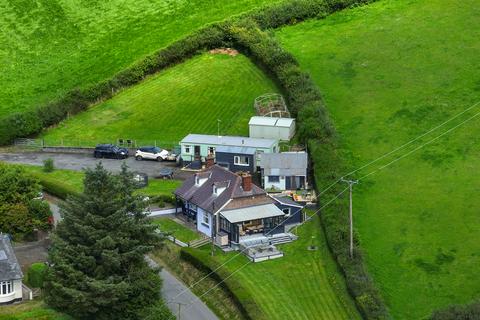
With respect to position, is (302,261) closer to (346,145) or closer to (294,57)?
(346,145)

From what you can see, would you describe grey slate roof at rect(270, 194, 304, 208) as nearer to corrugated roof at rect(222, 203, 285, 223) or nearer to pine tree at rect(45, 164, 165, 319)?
corrugated roof at rect(222, 203, 285, 223)

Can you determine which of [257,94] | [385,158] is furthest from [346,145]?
[257,94]

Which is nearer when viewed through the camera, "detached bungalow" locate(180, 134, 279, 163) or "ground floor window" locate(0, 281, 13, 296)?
"ground floor window" locate(0, 281, 13, 296)

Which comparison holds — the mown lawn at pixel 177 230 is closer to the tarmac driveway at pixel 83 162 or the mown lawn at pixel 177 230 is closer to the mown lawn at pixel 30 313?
the tarmac driveway at pixel 83 162

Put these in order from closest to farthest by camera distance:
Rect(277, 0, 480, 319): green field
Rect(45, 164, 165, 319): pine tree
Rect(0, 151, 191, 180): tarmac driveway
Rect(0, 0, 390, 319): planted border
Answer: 1. Rect(45, 164, 165, 319): pine tree
2. Rect(0, 0, 390, 319): planted border
3. Rect(277, 0, 480, 319): green field
4. Rect(0, 151, 191, 180): tarmac driveway

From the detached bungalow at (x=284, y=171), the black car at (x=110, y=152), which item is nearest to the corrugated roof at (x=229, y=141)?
the detached bungalow at (x=284, y=171)

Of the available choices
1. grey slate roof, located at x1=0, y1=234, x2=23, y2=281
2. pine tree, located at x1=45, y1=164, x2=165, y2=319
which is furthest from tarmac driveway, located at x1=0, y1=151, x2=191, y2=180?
pine tree, located at x1=45, y1=164, x2=165, y2=319
